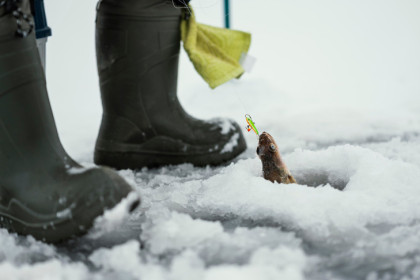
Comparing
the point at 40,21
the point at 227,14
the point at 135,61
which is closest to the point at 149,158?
the point at 135,61

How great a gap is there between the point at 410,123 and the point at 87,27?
205 centimetres

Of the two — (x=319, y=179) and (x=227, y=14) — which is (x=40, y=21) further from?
(x=227, y=14)

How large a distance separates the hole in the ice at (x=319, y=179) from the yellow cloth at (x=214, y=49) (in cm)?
38

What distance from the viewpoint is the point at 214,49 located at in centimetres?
154

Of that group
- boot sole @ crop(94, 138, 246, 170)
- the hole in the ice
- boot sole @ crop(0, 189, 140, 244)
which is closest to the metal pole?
boot sole @ crop(94, 138, 246, 170)

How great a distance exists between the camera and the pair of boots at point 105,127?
0.96 metres

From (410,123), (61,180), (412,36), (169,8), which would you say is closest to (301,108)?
(410,123)

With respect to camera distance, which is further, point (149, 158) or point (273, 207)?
point (149, 158)

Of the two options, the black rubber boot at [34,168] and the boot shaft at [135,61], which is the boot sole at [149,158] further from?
the black rubber boot at [34,168]

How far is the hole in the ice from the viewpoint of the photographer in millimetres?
1265

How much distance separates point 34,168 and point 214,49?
754mm

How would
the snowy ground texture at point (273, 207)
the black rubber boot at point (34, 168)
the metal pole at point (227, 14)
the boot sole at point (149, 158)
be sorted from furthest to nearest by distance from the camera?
the metal pole at point (227, 14)
the boot sole at point (149, 158)
the black rubber boot at point (34, 168)
the snowy ground texture at point (273, 207)

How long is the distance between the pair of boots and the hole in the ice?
0.38 m

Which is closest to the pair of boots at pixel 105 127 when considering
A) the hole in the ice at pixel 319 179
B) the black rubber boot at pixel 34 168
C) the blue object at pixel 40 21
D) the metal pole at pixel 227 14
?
the black rubber boot at pixel 34 168
